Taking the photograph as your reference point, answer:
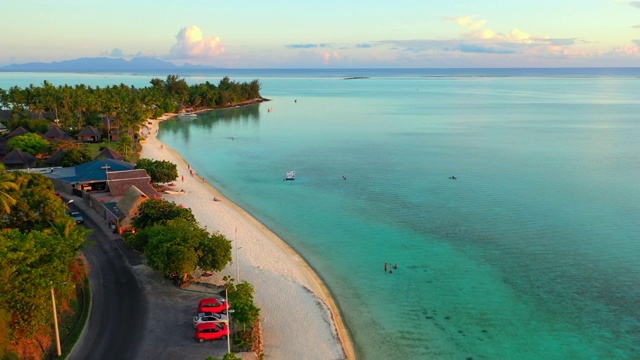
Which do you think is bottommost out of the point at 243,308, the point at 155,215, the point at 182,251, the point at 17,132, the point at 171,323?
the point at 171,323

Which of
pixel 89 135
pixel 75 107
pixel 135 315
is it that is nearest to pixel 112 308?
pixel 135 315

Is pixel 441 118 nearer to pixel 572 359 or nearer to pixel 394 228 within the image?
pixel 394 228

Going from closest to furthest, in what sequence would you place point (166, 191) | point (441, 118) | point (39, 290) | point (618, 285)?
1. point (39, 290)
2. point (618, 285)
3. point (166, 191)
4. point (441, 118)

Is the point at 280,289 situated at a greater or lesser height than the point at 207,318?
lesser

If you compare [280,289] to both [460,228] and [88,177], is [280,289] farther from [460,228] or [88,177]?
[88,177]

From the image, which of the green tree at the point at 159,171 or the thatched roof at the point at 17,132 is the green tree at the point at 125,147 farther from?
the green tree at the point at 159,171

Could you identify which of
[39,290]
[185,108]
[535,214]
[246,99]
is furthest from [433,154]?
[246,99]

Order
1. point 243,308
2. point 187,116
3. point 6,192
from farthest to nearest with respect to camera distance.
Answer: point 187,116
point 6,192
point 243,308

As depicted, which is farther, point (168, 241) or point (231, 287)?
point (168, 241)
